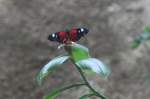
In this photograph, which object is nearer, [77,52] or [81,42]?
[77,52]

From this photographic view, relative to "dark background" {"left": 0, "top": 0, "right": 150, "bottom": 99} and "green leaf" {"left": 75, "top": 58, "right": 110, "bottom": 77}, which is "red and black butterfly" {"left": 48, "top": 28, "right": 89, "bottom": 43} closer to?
"green leaf" {"left": 75, "top": 58, "right": 110, "bottom": 77}

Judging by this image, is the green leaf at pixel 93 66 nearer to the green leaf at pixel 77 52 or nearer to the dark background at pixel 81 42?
the green leaf at pixel 77 52

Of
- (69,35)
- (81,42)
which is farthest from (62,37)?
(81,42)

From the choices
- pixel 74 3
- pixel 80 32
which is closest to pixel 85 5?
pixel 74 3

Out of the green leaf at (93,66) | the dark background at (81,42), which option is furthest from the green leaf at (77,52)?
the dark background at (81,42)

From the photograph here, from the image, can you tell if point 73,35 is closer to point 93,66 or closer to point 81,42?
point 93,66

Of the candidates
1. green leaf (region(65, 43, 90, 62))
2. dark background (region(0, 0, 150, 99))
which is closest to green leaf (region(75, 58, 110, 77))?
green leaf (region(65, 43, 90, 62))

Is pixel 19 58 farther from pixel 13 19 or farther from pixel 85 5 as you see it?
pixel 85 5
